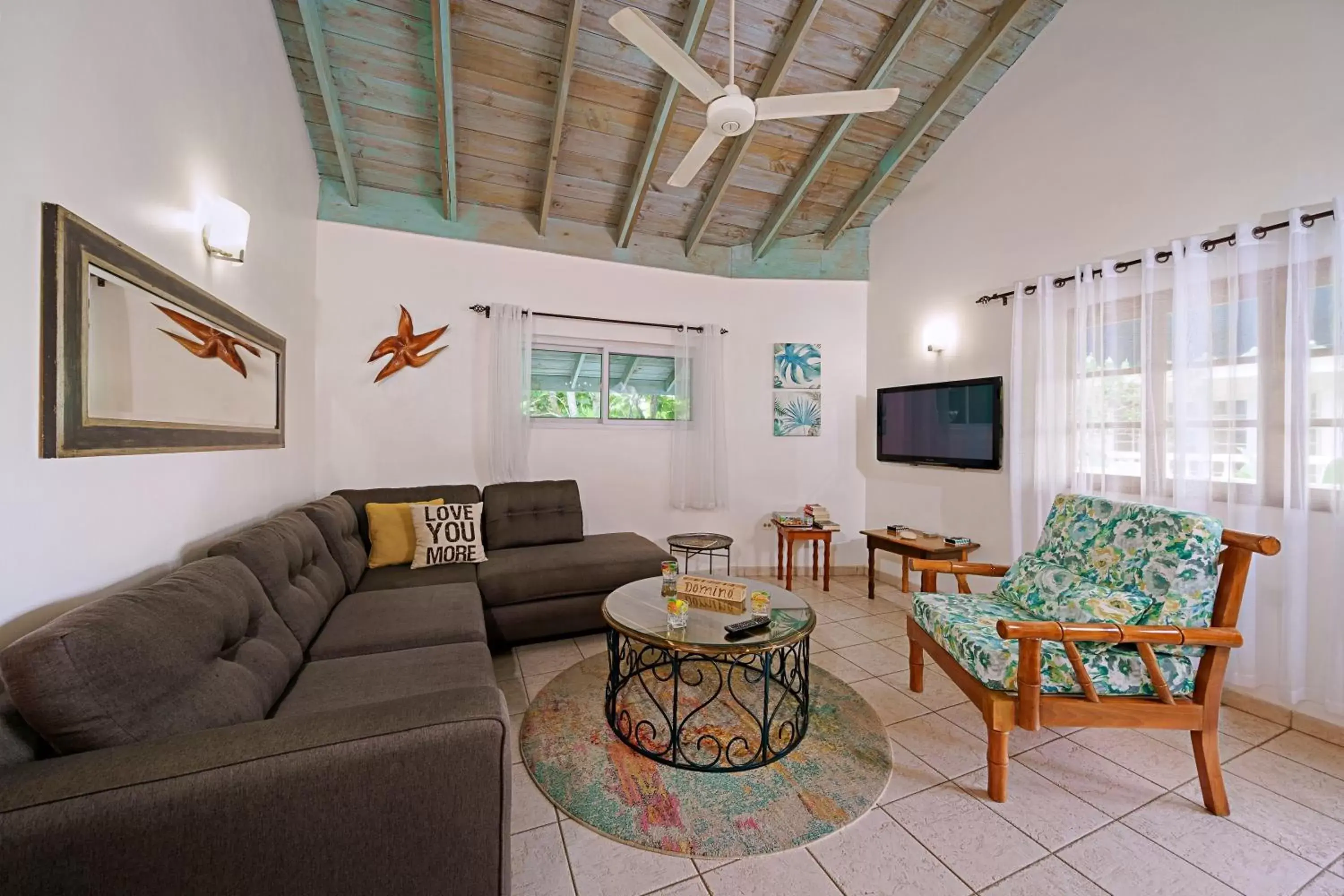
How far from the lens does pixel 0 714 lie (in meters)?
0.88

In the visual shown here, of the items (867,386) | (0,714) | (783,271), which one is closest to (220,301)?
(0,714)

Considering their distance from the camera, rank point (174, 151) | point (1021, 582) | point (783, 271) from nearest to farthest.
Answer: point (174, 151) < point (1021, 582) < point (783, 271)

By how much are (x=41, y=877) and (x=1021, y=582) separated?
115 inches

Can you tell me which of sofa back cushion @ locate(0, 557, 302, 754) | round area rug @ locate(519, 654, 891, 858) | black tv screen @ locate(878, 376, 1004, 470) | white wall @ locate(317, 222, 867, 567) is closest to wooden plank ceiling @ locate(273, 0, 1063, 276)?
white wall @ locate(317, 222, 867, 567)

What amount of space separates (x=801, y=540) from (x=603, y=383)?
2071 mm

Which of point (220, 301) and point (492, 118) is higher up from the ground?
point (492, 118)

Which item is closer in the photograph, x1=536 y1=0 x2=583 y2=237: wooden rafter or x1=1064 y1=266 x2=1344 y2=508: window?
x1=1064 y1=266 x2=1344 y2=508: window

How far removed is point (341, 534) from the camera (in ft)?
8.52

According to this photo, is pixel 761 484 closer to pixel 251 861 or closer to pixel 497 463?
pixel 497 463

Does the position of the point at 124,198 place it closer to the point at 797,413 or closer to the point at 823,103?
the point at 823,103

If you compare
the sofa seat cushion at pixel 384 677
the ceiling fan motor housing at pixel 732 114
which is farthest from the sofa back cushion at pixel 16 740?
the ceiling fan motor housing at pixel 732 114

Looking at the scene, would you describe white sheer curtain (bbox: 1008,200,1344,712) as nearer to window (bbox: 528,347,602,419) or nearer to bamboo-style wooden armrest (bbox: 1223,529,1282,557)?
bamboo-style wooden armrest (bbox: 1223,529,1282,557)

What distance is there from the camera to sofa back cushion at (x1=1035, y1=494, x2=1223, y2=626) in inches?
67.8

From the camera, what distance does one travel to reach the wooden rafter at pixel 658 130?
2600 millimetres
